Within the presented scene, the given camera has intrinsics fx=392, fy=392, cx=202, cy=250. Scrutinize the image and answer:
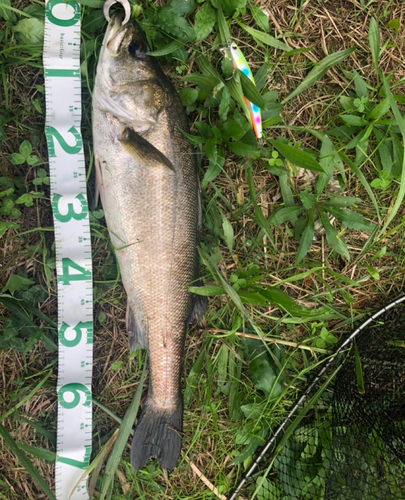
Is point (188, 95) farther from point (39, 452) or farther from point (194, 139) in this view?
point (39, 452)

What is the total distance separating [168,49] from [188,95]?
0.28m

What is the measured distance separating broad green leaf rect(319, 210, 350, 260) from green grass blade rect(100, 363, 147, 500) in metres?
1.49

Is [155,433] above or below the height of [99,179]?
below

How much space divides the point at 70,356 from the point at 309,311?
5.19 ft

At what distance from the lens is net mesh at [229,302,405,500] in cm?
265

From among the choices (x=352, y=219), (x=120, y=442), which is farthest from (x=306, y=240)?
(x=120, y=442)

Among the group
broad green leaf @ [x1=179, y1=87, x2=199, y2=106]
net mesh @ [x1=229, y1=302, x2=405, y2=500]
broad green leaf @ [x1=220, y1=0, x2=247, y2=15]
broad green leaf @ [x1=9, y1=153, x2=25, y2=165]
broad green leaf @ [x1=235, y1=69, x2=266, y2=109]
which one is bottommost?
net mesh @ [x1=229, y1=302, x2=405, y2=500]

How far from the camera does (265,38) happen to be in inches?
102

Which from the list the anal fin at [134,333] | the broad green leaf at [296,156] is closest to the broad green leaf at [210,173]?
the broad green leaf at [296,156]

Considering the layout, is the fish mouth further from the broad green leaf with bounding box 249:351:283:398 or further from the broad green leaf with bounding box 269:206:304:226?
the broad green leaf with bounding box 249:351:283:398

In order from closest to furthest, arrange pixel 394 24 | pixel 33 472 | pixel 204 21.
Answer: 1. pixel 33 472
2. pixel 204 21
3. pixel 394 24

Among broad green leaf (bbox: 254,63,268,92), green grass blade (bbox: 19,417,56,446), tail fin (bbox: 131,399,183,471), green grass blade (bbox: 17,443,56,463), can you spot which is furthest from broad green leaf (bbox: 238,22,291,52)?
green grass blade (bbox: 17,443,56,463)

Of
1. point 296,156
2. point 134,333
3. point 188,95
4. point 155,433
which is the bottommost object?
point 155,433

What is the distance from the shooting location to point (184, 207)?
2.31 m
